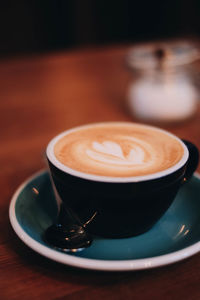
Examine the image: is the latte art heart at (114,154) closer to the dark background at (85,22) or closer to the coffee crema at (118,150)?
the coffee crema at (118,150)

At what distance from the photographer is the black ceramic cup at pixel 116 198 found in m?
0.39

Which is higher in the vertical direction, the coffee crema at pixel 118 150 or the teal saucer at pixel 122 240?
the coffee crema at pixel 118 150

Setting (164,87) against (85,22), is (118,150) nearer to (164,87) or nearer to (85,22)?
(164,87)

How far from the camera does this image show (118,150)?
48 centimetres

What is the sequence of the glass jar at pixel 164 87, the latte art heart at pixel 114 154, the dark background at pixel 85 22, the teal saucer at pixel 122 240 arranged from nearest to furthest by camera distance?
the teal saucer at pixel 122 240, the latte art heart at pixel 114 154, the glass jar at pixel 164 87, the dark background at pixel 85 22

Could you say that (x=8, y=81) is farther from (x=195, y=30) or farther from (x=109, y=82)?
(x=195, y=30)

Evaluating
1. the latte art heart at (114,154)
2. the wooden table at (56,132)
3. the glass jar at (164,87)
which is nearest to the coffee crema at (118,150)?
the latte art heart at (114,154)

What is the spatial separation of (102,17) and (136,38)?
43 cm

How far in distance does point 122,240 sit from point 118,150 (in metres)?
0.13

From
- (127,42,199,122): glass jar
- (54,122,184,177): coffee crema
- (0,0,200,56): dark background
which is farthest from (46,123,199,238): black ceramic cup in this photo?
(0,0,200,56): dark background

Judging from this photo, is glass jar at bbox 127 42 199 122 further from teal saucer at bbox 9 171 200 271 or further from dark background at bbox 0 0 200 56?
dark background at bbox 0 0 200 56

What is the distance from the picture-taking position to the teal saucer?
1.13 ft

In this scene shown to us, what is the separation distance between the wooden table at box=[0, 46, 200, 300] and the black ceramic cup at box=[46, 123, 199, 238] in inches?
2.5

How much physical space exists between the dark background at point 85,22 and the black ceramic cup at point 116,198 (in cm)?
301
